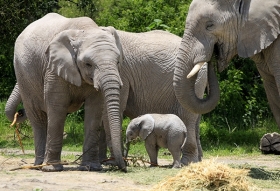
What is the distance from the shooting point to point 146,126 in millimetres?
10578

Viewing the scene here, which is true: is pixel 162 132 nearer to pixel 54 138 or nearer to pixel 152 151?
pixel 152 151

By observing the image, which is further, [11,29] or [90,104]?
[11,29]

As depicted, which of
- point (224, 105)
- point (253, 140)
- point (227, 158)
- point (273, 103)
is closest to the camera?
point (273, 103)

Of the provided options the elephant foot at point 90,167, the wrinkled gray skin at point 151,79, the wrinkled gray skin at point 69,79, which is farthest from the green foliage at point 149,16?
the elephant foot at point 90,167

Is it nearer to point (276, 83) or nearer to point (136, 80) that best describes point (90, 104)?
point (136, 80)

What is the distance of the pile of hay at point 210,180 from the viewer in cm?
768

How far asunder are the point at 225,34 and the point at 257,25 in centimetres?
36

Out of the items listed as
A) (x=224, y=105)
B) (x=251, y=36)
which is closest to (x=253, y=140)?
(x=224, y=105)

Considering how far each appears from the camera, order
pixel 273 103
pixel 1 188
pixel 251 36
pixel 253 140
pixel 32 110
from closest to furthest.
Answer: pixel 1 188
pixel 251 36
pixel 273 103
pixel 32 110
pixel 253 140

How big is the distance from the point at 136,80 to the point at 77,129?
18.2 feet

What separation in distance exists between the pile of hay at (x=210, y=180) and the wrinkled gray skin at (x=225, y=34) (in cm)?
151

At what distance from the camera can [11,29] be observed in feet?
56.6

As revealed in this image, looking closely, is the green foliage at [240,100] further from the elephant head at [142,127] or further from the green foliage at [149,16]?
the elephant head at [142,127]

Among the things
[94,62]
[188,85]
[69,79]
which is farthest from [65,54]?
[188,85]
